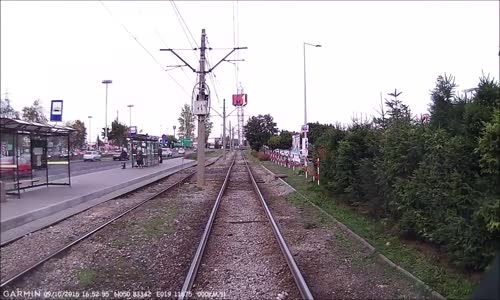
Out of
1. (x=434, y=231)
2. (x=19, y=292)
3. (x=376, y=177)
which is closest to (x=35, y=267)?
(x=19, y=292)

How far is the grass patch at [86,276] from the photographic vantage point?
6.35 metres

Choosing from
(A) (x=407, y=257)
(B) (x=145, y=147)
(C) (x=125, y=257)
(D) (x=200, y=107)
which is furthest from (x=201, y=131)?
(A) (x=407, y=257)

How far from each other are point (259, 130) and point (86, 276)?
3015 inches

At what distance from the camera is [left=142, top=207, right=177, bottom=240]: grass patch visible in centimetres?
1011

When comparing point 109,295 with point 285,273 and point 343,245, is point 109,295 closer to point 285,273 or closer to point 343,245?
point 285,273

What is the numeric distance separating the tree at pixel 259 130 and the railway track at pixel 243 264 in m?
70.0

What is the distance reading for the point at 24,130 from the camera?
14617 mm

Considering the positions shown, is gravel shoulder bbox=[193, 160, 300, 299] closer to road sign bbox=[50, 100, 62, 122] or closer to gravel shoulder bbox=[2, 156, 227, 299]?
gravel shoulder bbox=[2, 156, 227, 299]

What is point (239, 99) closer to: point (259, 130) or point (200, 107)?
point (200, 107)

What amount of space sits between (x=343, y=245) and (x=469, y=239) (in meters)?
Result: 3.22

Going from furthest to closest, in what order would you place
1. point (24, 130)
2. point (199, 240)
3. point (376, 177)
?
point (24, 130), point (376, 177), point (199, 240)

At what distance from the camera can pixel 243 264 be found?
7.54m

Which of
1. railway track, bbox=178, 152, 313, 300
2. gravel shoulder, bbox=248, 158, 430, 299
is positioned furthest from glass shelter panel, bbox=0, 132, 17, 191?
gravel shoulder, bbox=248, 158, 430, 299

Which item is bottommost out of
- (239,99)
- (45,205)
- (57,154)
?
(45,205)
